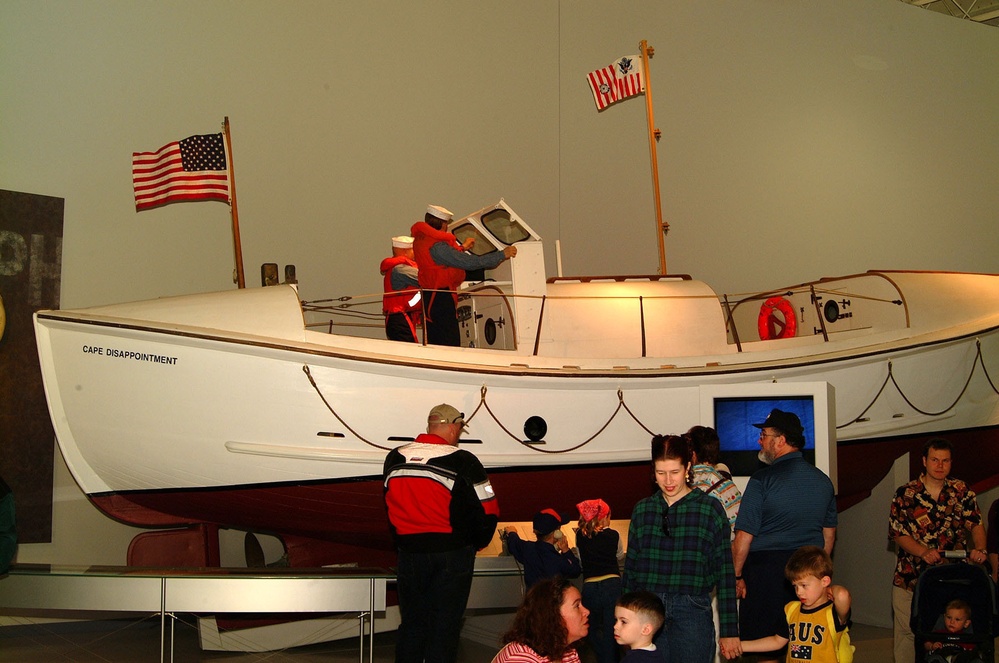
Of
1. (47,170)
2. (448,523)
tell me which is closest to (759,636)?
(448,523)

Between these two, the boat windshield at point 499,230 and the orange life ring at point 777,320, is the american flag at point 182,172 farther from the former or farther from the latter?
the orange life ring at point 777,320

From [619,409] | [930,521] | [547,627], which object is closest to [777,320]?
[619,409]

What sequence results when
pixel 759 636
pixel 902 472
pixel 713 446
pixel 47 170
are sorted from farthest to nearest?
pixel 47 170
pixel 902 472
pixel 713 446
pixel 759 636

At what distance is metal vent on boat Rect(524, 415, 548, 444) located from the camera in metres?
6.67

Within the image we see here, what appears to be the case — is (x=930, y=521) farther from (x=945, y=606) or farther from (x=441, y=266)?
(x=441, y=266)

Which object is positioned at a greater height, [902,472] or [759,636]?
[902,472]

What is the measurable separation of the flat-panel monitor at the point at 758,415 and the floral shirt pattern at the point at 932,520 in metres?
0.38

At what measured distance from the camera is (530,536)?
745cm

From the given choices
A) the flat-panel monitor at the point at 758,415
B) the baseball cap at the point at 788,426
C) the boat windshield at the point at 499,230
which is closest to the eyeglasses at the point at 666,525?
the baseball cap at the point at 788,426

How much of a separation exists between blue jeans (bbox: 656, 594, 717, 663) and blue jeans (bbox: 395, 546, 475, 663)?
108cm

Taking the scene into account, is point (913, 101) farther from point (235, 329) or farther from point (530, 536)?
point (235, 329)

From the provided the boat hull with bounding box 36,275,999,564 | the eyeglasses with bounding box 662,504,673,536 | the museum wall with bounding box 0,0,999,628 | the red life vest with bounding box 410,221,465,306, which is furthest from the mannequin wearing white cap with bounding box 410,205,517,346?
the eyeglasses with bounding box 662,504,673,536

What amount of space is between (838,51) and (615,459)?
7425 millimetres

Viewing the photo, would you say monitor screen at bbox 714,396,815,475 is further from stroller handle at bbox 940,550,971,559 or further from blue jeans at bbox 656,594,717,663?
blue jeans at bbox 656,594,717,663
